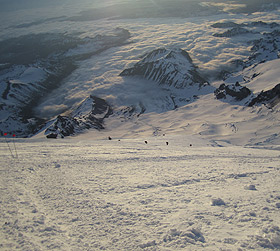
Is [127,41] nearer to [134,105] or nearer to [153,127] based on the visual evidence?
[134,105]

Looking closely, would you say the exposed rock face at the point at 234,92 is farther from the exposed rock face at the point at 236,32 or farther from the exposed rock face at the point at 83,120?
the exposed rock face at the point at 236,32

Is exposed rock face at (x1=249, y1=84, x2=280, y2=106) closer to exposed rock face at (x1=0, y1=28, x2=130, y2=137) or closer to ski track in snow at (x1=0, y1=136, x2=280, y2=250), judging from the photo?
ski track in snow at (x1=0, y1=136, x2=280, y2=250)

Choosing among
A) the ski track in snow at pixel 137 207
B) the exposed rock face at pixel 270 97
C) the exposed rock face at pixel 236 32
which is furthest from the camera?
the exposed rock face at pixel 236 32

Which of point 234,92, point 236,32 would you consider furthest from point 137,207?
point 236,32

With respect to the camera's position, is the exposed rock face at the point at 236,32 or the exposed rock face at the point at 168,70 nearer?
the exposed rock face at the point at 168,70

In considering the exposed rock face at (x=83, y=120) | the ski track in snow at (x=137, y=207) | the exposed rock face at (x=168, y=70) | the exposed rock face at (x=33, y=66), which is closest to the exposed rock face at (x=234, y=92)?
the exposed rock face at (x=168, y=70)

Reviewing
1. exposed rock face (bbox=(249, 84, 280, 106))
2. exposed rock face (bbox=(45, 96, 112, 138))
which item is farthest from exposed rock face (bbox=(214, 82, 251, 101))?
exposed rock face (bbox=(45, 96, 112, 138))
